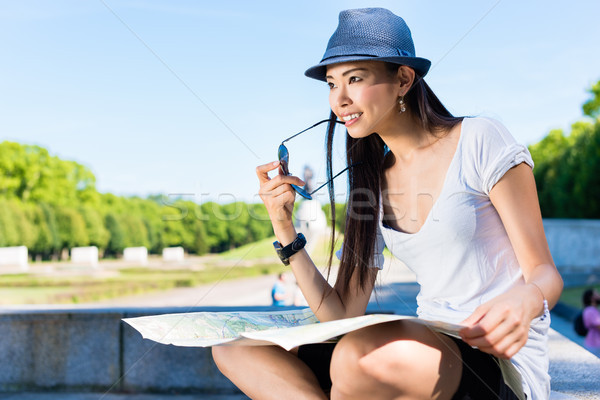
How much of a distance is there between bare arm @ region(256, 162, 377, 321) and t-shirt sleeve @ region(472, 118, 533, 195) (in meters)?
0.66

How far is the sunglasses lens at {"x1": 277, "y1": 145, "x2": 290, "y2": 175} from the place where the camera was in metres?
2.28

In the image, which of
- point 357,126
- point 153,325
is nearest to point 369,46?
point 357,126

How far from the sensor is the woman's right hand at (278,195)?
221cm

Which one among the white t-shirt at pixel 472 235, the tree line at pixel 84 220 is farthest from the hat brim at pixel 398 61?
the tree line at pixel 84 220

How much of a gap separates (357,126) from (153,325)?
0.99 meters

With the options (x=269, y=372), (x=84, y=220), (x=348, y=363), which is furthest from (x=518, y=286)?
(x=84, y=220)

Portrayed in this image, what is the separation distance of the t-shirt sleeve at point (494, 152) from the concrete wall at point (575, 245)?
71.0 feet

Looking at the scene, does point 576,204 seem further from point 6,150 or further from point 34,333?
point 6,150

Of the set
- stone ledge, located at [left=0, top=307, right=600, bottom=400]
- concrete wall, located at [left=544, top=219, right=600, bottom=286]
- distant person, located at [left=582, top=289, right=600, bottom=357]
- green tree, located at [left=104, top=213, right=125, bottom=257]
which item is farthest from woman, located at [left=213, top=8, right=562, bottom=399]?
green tree, located at [left=104, top=213, right=125, bottom=257]

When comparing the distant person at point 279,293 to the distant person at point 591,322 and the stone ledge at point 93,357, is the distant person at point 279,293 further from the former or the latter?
the stone ledge at point 93,357

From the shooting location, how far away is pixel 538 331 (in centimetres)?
180

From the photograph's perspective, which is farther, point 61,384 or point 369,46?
point 61,384

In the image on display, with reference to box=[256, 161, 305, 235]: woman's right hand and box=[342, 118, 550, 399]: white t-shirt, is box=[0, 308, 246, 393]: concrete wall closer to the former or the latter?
box=[256, 161, 305, 235]: woman's right hand

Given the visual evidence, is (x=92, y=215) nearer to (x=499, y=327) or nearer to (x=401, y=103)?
(x=401, y=103)
